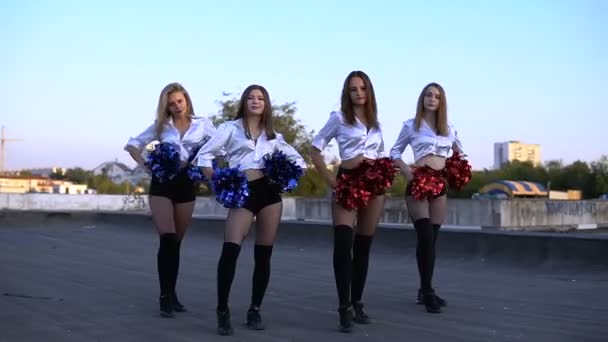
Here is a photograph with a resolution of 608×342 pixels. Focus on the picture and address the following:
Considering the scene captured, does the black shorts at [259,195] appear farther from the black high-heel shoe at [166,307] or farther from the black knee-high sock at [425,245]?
the black knee-high sock at [425,245]

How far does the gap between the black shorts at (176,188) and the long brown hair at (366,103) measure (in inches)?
61.1

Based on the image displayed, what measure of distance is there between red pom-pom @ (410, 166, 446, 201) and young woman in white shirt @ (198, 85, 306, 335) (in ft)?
4.43

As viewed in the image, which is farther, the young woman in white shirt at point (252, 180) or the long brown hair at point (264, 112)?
the long brown hair at point (264, 112)

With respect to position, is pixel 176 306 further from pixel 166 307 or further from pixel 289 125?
pixel 289 125

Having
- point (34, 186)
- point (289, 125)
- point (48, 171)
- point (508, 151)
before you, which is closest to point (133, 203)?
point (289, 125)

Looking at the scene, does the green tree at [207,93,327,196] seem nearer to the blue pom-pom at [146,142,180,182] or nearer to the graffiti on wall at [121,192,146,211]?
the graffiti on wall at [121,192,146,211]

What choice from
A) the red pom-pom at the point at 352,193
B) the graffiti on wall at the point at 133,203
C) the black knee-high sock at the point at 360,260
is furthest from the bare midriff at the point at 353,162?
the graffiti on wall at the point at 133,203

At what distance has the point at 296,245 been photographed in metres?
14.3

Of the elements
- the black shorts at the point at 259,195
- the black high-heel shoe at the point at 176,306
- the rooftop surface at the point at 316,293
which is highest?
the black shorts at the point at 259,195

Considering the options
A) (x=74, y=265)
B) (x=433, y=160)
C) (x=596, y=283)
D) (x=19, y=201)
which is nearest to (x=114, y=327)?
(x=433, y=160)

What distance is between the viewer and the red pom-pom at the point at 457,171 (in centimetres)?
731

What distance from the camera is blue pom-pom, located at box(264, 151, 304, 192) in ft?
19.1

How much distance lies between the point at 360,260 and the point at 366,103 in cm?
138

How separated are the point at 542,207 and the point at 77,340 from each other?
17.1 metres
